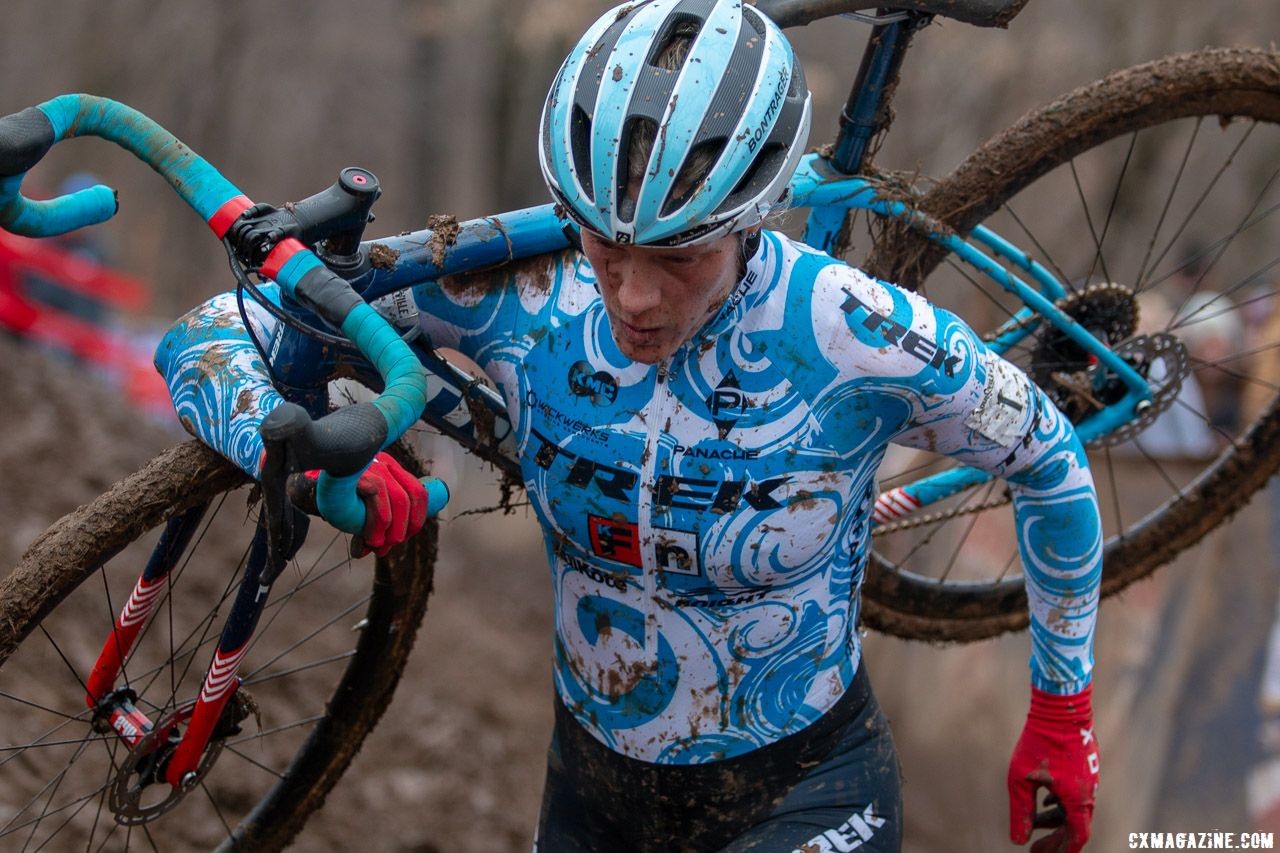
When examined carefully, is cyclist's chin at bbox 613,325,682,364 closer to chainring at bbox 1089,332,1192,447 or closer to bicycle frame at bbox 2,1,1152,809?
bicycle frame at bbox 2,1,1152,809

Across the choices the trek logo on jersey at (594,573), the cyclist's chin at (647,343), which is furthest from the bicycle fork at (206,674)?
the cyclist's chin at (647,343)

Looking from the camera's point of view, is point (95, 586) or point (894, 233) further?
point (95, 586)

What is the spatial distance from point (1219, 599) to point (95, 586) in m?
4.92

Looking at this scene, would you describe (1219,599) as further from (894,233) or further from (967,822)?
(894,233)

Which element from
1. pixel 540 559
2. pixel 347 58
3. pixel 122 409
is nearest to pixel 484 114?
pixel 347 58

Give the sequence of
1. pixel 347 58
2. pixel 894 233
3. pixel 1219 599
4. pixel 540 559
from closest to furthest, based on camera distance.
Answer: pixel 894 233 → pixel 1219 599 → pixel 540 559 → pixel 347 58

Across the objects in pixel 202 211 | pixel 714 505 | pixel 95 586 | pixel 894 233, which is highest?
A: pixel 95 586

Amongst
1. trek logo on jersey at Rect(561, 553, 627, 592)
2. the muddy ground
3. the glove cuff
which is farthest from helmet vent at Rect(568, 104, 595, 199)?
the muddy ground

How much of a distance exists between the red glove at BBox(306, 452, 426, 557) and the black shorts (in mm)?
866

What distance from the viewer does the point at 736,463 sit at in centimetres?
266

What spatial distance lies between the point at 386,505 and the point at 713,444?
0.64 m

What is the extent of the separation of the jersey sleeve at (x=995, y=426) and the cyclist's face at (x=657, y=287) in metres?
0.24

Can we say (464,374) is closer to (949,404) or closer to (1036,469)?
(949,404)

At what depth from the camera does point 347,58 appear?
2150cm
